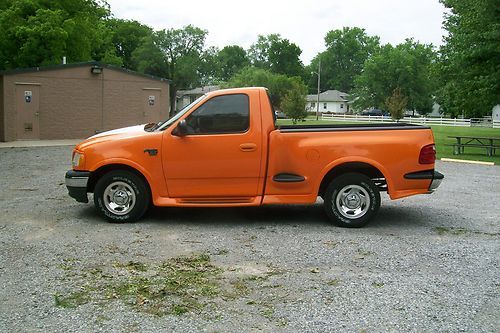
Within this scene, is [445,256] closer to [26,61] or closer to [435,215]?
[435,215]

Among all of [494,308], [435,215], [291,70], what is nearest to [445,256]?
[494,308]

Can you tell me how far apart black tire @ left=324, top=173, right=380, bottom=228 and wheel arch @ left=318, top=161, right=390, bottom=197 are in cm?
11

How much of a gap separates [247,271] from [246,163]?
219 centimetres

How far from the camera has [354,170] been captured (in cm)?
741

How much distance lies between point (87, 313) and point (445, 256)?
12.5 feet

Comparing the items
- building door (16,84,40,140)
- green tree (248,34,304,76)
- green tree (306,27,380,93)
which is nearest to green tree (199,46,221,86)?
green tree (248,34,304,76)

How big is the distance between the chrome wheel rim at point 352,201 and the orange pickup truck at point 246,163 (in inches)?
0.5

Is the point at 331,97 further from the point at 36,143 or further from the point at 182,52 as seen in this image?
the point at 36,143

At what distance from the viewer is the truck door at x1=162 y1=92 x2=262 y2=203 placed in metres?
7.20

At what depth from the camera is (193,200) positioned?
24.1 feet

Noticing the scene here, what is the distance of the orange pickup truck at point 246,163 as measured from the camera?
7.19 meters

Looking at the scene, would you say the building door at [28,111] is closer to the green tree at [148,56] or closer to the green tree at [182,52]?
the green tree at [148,56]

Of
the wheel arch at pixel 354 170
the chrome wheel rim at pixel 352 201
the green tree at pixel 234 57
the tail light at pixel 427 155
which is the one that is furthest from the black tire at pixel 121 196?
the green tree at pixel 234 57

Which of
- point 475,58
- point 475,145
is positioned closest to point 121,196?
point 475,145
